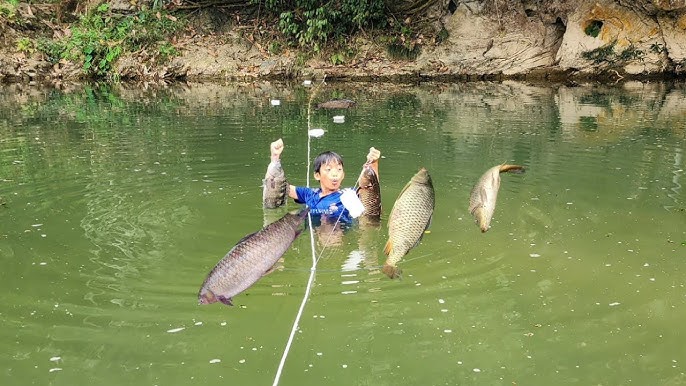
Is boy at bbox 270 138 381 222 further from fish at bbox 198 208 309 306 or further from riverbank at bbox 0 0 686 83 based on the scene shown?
riverbank at bbox 0 0 686 83

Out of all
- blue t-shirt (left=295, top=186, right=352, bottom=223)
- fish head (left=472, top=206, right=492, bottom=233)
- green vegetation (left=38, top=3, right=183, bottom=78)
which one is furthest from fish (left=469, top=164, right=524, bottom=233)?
green vegetation (left=38, top=3, right=183, bottom=78)

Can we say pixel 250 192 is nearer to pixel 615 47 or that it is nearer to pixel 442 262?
pixel 442 262

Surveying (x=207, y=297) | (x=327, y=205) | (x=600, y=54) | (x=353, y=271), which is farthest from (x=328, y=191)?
(x=600, y=54)

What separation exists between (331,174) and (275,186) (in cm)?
47

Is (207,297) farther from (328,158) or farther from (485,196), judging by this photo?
(328,158)

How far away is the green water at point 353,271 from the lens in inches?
140

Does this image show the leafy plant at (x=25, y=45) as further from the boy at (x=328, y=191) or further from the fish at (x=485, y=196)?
the fish at (x=485, y=196)

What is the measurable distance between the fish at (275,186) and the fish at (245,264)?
5.76ft

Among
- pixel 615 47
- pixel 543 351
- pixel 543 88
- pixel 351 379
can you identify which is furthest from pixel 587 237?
pixel 615 47

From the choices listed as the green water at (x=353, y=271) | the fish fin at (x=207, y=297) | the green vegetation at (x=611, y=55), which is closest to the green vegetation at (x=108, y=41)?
the green water at (x=353, y=271)

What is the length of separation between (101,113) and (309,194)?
324 inches

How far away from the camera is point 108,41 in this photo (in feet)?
66.6

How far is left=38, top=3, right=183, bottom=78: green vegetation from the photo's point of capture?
2009cm

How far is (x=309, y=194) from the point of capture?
6.01 meters
